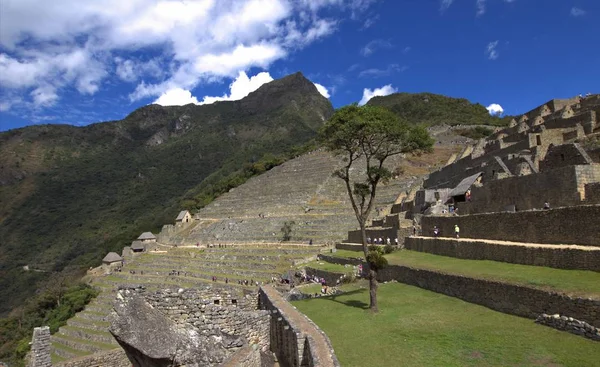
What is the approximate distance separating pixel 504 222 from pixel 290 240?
25.2m

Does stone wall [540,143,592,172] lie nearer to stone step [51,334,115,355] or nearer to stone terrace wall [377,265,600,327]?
stone terrace wall [377,265,600,327]

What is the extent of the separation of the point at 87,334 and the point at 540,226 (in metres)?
28.8

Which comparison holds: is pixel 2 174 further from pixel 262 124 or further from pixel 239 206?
pixel 239 206

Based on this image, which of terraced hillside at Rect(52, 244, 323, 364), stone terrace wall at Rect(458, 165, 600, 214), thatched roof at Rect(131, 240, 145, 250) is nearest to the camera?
stone terrace wall at Rect(458, 165, 600, 214)

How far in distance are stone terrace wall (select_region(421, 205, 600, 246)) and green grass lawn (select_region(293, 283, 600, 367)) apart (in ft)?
10.3

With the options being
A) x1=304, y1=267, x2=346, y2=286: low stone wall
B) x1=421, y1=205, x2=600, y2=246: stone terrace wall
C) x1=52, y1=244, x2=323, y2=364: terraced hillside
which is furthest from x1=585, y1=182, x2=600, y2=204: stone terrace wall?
x1=52, y1=244, x2=323, y2=364: terraced hillside

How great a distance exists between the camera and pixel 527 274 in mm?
9492

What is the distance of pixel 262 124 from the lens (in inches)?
5689

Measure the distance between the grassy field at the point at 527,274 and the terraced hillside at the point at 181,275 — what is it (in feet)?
42.1

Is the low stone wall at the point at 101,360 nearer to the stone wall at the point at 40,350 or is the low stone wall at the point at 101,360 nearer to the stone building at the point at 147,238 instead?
the stone wall at the point at 40,350

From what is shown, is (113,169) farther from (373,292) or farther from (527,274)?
(527,274)

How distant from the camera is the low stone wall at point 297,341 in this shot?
5379 millimetres

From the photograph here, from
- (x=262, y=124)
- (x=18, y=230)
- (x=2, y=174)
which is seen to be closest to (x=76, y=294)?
(x=18, y=230)

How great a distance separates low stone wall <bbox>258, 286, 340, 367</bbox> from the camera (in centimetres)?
538
